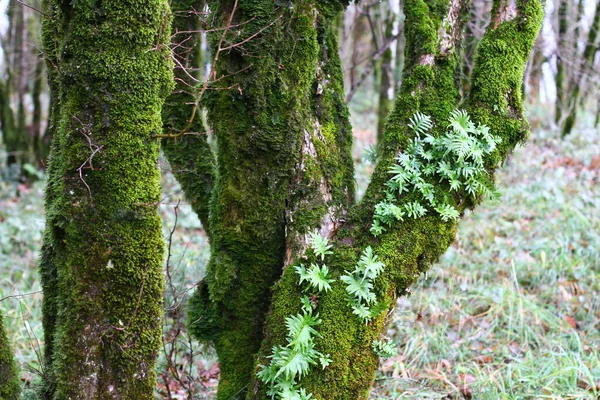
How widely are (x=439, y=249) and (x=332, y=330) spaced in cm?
78

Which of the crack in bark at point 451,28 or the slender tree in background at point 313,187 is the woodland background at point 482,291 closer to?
the slender tree in background at point 313,187

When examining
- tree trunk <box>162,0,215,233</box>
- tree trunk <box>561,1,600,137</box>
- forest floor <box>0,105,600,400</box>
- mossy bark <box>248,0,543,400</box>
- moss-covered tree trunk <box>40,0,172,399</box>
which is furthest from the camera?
tree trunk <box>561,1,600,137</box>

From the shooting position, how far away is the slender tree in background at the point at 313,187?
2.77 m

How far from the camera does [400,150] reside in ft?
9.84

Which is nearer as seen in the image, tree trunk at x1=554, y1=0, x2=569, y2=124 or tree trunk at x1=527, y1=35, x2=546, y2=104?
tree trunk at x1=554, y1=0, x2=569, y2=124

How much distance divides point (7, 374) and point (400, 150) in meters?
2.42

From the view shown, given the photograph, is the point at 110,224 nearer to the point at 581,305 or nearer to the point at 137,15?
the point at 137,15

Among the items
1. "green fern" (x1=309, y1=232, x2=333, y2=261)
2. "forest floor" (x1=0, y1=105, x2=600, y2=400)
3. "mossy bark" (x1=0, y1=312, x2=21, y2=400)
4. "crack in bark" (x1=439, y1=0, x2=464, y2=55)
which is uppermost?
"crack in bark" (x1=439, y1=0, x2=464, y2=55)

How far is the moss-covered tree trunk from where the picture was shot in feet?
8.10

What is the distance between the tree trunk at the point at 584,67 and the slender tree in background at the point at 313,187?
33.3 feet

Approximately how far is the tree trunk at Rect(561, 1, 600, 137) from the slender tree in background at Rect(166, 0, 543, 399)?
10.1 metres

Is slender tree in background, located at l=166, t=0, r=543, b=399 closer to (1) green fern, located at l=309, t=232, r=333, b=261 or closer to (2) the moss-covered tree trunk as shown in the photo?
(1) green fern, located at l=309, t=232, r=333, b=261

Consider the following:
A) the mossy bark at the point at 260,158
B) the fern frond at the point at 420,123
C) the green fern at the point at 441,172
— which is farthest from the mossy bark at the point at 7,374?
the fern frond at the point at 420,123

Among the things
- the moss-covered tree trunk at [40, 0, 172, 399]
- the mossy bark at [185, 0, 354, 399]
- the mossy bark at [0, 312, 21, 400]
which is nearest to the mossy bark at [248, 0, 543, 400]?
the mossy bark at [185, 0, 354, 399]
